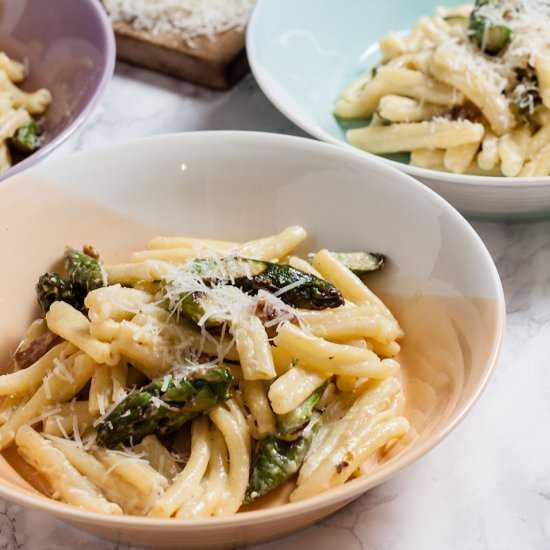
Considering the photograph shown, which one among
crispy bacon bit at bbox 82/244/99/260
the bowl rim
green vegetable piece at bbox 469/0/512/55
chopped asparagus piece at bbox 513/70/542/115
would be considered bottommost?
crispy bacon bit at bbox 82/244/99/260

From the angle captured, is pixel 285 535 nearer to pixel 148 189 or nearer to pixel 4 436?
pixel 4 436

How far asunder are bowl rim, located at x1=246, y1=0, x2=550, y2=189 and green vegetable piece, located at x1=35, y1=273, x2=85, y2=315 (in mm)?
584

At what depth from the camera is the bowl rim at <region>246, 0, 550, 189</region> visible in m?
1.68

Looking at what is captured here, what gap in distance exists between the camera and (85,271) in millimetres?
1453

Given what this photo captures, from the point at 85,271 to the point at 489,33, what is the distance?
3.72 ft

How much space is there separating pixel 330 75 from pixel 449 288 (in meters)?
1.07

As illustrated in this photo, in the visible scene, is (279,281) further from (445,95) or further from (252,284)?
(445,95)

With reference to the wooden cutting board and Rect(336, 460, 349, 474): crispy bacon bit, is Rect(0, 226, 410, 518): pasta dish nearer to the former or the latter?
Rect(336, 460, 349, 474): crispy bacon bit

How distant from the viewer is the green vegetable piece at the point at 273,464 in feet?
3.97

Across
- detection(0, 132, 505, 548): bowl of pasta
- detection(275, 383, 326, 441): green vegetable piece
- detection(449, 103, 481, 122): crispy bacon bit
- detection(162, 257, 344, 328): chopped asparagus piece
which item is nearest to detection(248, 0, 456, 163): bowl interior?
detection(449, 103, 481, 122): crispy bacon bit

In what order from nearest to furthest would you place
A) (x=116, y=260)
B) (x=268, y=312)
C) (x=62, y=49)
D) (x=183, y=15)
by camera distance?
(x=268, y=312)
(x=116, y=260)
(x=62, y=49)
(x=183, y=15)

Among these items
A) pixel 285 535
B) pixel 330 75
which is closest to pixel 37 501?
pixel 285 535

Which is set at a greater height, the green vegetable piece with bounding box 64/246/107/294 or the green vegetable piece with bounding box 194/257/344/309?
the green vegetable piece with bounding box 194/257/344/309

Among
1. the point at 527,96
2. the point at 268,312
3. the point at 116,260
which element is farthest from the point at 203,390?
the point at 527,96
